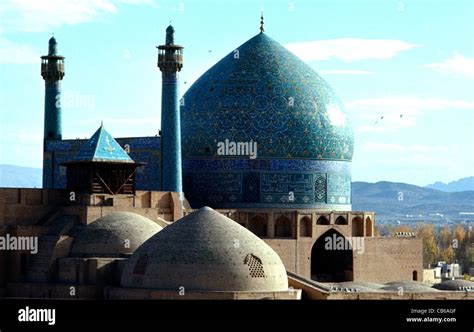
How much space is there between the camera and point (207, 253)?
109 feet

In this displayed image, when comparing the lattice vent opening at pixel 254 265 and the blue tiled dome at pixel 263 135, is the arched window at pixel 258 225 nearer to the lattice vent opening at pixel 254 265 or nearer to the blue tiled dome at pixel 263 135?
the blue tiled dome at pixel 263 135

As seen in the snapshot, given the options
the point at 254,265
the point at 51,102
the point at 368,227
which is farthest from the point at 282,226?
the point at 254,265

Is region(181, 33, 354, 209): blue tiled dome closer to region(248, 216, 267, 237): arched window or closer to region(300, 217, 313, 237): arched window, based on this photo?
region(248, 216, 267, 237): arched window

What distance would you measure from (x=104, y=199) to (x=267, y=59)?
28.6 ft

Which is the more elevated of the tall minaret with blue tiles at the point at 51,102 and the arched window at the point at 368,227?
the tall minaret with blue tiles at the point at 51,102

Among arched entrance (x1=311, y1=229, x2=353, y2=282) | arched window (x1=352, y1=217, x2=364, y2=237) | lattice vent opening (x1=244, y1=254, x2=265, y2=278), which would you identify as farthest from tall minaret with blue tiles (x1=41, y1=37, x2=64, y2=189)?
lattice vent opening (x1=244, y1=254, x2=265, y2=278)

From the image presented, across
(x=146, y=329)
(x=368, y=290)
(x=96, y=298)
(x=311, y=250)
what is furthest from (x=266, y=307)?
(x=311, y=250)

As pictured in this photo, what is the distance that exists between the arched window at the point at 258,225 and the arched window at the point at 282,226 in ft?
1.26

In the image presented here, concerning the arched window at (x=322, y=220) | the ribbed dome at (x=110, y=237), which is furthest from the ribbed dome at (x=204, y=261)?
the arched window at (x=322, y=220)

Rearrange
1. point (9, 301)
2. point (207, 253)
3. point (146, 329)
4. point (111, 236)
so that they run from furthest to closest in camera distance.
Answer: point (111, 236) → point (207, 253) → point (9, 301) → point (146, 329)

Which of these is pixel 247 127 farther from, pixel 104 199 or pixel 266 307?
pixel 266 307

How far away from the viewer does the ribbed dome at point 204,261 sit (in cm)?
3300

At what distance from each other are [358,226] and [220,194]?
4.16 meters

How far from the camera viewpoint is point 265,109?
43.5 metres
